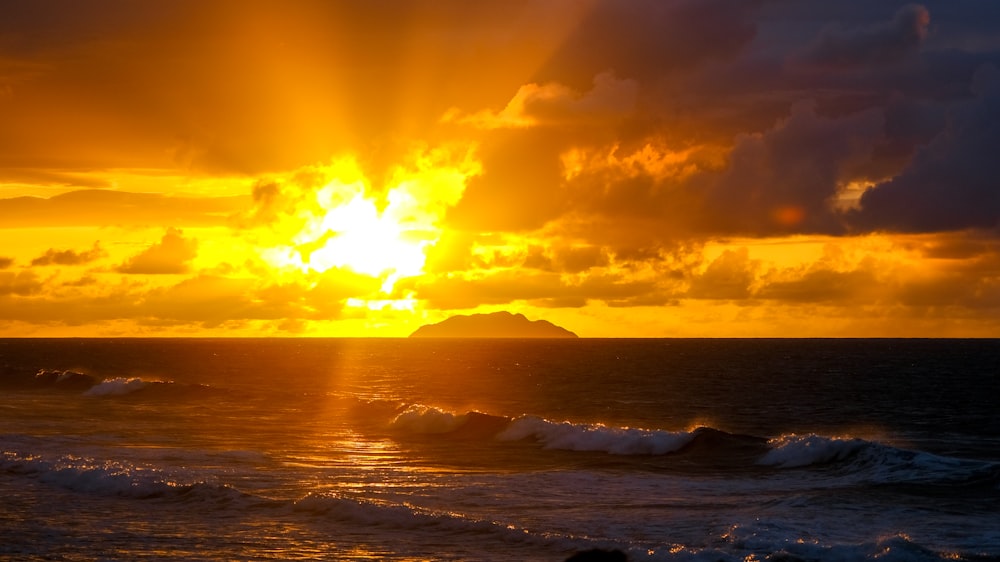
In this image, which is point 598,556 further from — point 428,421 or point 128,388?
point 128,388

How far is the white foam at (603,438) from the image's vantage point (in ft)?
170

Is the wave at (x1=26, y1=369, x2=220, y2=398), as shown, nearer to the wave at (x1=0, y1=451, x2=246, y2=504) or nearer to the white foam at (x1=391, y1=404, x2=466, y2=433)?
the white foam at (x1=391, y1=404, x2=466, y2=433)

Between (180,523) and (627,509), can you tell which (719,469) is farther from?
(180,523)

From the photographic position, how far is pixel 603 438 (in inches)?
2092

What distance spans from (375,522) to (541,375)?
103679 mm

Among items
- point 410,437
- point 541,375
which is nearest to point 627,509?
point 410,437

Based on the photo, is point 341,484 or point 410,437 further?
point 410,437

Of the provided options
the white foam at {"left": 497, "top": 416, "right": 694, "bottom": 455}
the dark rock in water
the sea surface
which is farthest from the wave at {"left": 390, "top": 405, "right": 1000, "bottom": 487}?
the dark rock in water

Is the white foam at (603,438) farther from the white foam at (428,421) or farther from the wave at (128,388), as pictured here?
the wave at (128,388)

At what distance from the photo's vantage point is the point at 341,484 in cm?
3684

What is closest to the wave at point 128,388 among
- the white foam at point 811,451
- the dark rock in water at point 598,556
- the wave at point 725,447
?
the wave at point 725,447

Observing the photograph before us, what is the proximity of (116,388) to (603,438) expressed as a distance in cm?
5449

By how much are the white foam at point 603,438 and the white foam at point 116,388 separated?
4654 centimetres

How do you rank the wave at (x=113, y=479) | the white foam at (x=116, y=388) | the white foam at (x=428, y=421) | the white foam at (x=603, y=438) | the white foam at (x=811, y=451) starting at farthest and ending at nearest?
1. the white foam at (x=116, y=388)
2. the white foam at (x=428, y=421)
3. the white foam at (x=603, y=438)
4. the white foam at (x=811, y=451)
5. the wave at (x=113, y=479)
